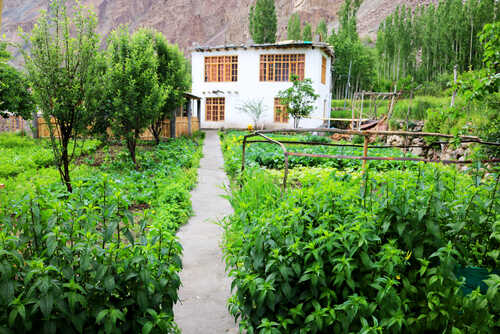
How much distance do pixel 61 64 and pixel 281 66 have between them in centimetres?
2037

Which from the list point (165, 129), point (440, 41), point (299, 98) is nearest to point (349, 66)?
point (440, 41)

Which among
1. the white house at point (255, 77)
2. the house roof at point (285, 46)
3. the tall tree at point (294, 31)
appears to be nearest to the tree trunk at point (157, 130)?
the white house at point (255, 77)

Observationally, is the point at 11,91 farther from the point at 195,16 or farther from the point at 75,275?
the point at 195,16

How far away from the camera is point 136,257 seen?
7.58 feet

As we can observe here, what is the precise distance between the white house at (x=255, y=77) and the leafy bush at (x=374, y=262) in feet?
73.2

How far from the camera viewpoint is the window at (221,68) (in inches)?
A: 1036

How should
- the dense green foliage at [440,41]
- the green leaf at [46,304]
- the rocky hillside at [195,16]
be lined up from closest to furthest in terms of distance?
the green leaf at [46,304] < the dense green foliage at [440,41] < the rocky hillside at [195,16]

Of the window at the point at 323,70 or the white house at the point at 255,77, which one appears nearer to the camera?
the white house at the point at 255,77

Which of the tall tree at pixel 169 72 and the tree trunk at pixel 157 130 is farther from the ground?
the tall tree at pixel 169 72

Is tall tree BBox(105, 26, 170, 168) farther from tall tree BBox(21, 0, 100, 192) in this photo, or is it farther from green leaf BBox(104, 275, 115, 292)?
green leaf BBox(104, 275, 115, 292)

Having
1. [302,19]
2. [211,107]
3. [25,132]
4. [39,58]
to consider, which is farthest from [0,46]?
[302,19]

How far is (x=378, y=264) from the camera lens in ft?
8.26

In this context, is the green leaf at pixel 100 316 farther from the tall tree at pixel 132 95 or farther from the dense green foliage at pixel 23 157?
the tall tree at pixel 132 95

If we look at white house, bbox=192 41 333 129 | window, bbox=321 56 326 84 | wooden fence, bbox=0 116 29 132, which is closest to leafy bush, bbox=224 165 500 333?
wooden fence, bbox=0 116 29 132
